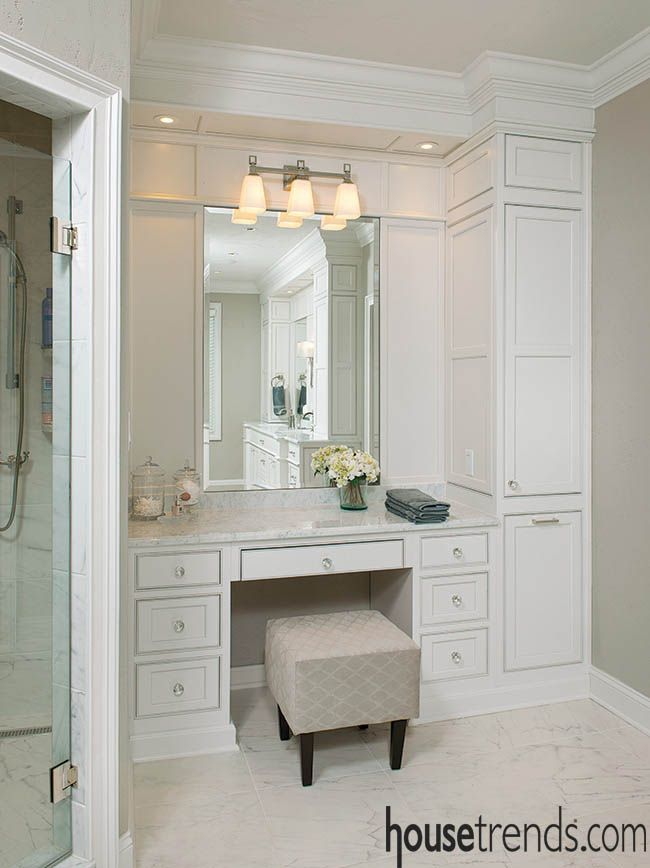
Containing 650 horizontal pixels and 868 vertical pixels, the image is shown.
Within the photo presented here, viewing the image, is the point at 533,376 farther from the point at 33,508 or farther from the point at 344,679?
the point at 33,508

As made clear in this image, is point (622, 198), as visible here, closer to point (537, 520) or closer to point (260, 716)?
point (537, 520)

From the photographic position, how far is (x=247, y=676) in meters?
3.48

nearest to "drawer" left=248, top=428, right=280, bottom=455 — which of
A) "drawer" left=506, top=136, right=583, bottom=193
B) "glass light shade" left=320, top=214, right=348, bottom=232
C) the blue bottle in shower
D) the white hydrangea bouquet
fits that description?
the white hydrangea bouquet

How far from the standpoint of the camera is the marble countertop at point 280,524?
2.85 meters

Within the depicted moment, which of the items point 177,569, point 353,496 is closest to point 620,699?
point 353,496

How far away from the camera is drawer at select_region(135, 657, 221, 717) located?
2803 mm

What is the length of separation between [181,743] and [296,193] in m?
2.39

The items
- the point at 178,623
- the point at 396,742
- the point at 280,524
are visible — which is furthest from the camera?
the point at 280,524

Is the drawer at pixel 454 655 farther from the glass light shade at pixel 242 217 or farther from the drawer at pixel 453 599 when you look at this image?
the glass light shade at pixel 242 217

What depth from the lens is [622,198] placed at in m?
3.10

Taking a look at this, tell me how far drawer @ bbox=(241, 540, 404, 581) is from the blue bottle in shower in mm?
1230

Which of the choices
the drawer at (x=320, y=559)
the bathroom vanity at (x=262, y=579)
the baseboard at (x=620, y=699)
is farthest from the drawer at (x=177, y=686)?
the baseboard at (x=620, y=699)

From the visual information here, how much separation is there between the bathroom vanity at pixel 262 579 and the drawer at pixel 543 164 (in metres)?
1.50

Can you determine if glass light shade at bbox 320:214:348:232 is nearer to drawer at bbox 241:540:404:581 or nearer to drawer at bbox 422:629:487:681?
drawer at bbox 241:540:404:581
